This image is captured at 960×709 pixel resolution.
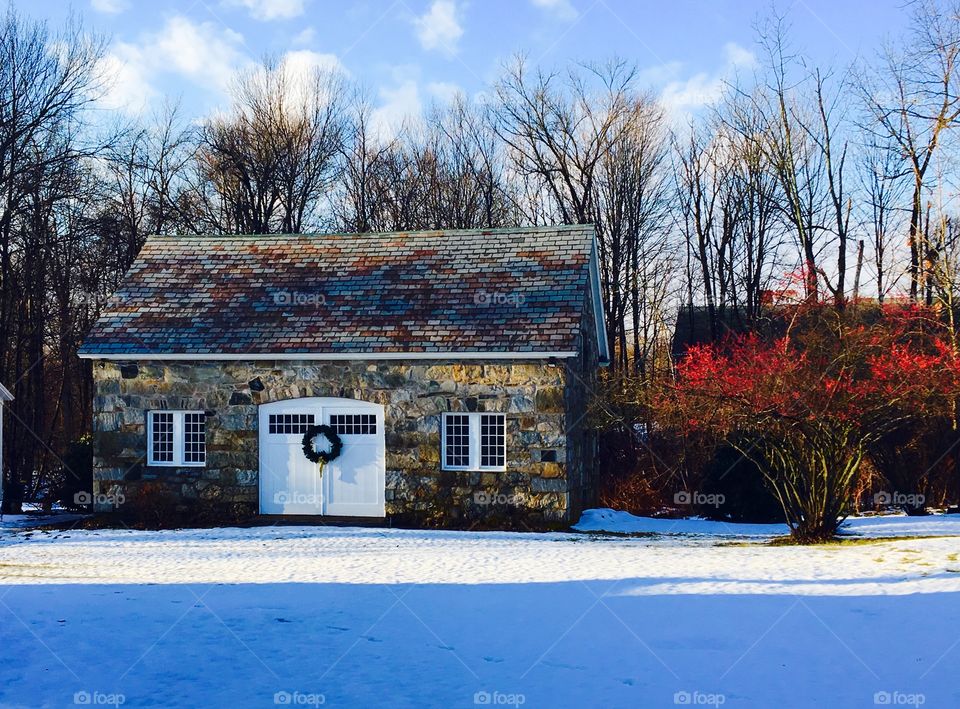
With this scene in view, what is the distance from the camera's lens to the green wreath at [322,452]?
19031 millimetres

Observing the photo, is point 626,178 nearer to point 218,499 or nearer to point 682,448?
point 682,448

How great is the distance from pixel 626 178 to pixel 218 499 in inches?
787

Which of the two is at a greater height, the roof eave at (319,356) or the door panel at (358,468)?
the roof eave at (319,356)

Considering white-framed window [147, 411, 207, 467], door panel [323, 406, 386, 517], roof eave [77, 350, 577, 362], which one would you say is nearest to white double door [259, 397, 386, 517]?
door panel [323, 406, 386, 517]

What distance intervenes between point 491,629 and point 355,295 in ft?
38.6

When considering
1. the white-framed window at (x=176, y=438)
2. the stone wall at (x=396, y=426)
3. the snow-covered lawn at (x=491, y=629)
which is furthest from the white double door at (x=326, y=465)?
the snow-covered lawn at (x=491, y=629)

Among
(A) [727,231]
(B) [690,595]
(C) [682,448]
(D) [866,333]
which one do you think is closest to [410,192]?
(A) [727,231]

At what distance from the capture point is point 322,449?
63.0ft

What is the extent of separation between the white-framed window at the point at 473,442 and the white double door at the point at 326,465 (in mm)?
1280

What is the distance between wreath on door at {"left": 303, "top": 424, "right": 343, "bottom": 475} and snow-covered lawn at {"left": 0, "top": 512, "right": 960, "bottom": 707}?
5049 millimetres

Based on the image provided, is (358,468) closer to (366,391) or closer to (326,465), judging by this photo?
(326,465)

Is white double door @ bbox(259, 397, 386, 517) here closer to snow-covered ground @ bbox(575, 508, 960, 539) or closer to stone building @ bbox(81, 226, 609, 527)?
stone building @ bbox(81, 226, 609, 527)

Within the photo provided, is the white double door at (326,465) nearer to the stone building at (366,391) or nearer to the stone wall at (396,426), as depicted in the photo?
the stone building at (366,391)

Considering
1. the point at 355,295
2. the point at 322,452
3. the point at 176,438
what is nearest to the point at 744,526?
the point at 322,452
